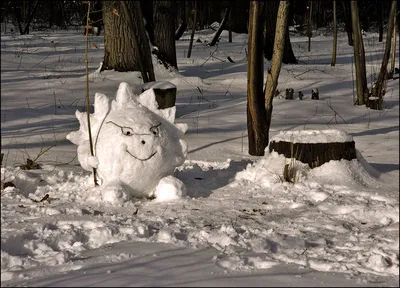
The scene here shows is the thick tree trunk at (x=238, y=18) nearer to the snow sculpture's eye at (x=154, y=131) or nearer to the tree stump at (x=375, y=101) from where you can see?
the tree stump at (x=375, y=101)

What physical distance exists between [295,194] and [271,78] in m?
1.85

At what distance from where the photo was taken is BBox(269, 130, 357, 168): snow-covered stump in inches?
201

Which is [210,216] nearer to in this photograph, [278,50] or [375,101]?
[278,50]

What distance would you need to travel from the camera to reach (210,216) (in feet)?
13.8

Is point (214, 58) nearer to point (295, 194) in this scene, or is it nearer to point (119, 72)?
point (119, 72)

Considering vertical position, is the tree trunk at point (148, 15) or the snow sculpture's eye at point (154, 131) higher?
the tree trunk at point (148, 15)

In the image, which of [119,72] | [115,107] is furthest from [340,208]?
[119,72]

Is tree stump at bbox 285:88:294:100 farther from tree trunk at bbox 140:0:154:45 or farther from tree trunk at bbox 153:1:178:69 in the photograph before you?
tree trunk at bbox 140:0:154:45

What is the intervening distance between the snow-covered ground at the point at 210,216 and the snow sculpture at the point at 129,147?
0.15m

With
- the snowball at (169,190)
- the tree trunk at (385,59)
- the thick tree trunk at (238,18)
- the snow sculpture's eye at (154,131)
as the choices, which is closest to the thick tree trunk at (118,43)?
the tree trunk at (385,59)

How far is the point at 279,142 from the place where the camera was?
522 centimetres

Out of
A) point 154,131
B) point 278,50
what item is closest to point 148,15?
point 278,50

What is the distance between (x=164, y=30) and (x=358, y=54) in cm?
393

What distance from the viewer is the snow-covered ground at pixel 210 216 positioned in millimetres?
3053
